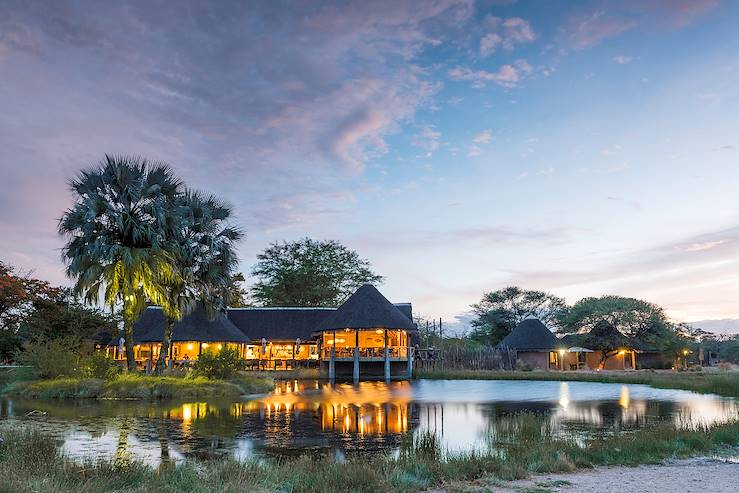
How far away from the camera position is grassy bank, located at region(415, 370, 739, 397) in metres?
28.0

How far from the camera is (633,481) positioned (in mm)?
9016

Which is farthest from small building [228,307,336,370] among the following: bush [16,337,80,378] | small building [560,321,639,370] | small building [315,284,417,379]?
small building [560,321,639,370]

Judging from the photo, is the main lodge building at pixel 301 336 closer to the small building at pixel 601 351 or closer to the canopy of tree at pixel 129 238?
the canopy of tree at pixel 129 238

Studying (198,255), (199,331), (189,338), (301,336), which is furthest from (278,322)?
(198,255)

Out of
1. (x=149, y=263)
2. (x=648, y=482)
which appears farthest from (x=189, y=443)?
(x=149, y=263)

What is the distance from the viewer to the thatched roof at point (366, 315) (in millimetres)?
41906

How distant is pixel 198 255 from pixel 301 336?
17.1m

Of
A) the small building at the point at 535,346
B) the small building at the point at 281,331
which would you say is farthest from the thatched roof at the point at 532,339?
the small building at the point at 281,331

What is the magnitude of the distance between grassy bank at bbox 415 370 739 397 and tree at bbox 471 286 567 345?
27.7m

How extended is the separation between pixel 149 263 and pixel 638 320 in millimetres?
42657

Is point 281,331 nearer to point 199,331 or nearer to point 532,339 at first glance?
point 199,331

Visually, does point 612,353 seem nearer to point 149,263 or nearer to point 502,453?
point 149,263

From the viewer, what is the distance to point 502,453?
37.5 ft

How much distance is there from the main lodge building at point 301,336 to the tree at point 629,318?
55.4 ft
